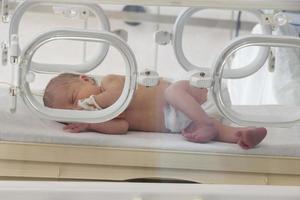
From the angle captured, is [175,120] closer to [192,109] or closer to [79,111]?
[192,109]

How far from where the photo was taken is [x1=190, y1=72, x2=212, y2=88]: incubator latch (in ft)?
2.84

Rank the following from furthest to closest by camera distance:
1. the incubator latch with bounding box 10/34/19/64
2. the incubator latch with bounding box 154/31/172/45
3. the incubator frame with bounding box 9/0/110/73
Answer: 1. the incubator latch with bounding box 154/31/172/45
2. the incubator frame with bounding box 9/0/110/73
3. the incubator latch with bounding box 10/34/19/64

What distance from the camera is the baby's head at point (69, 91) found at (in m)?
0.92

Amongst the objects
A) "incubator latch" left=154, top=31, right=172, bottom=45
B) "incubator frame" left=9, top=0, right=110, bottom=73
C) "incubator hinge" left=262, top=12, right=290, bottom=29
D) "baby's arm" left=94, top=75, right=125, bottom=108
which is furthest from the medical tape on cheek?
"incubator hinge" left=262, top=12, right=290, bottom=29

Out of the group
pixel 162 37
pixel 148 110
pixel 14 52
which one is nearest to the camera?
pixel 14 52

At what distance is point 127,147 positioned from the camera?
2.92 ft

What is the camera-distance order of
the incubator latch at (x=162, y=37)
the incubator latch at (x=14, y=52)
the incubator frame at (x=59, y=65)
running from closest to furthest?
the incubator latch at (x=14, y=52)
the incubator frame at (x=59, y=65)
the incubator latch at (x=162, y=37)

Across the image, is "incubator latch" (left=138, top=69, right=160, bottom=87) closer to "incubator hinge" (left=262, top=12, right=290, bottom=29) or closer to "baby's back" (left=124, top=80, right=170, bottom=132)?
"baby's back" (left=124, top=80, right=170, bottom=132)

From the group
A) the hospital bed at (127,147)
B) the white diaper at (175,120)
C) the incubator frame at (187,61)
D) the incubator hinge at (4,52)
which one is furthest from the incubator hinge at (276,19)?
the incubator hinge at (4,52)

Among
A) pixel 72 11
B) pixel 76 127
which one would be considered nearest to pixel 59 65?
pixel 72 11

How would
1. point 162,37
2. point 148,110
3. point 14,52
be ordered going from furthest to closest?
point 162,37, point 148,110, point 14,52

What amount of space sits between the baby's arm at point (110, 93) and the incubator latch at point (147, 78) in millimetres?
47

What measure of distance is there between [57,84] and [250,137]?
329 millimetres

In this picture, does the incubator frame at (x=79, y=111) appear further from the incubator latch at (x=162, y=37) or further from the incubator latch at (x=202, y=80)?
the incubator latch at (x=162, y=37)
